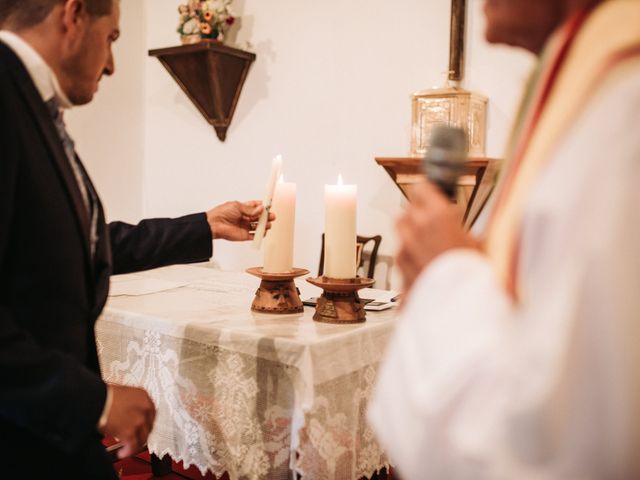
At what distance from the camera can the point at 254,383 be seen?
161 centimetres

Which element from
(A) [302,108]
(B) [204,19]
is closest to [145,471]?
(A) [302,108]

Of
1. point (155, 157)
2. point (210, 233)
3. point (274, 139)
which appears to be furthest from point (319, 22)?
point (210, 233)

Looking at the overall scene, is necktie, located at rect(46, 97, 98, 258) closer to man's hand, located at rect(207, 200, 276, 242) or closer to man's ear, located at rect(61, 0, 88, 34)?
man's ear, located at rect(61, 0, 88, 34)

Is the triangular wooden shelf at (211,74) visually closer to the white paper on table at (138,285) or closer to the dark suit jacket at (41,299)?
the white paper on table at (138,285)

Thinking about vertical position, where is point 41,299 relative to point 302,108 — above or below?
below

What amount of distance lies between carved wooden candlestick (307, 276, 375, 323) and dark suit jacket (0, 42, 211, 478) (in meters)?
0.67

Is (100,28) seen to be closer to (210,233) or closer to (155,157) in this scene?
(210,233)


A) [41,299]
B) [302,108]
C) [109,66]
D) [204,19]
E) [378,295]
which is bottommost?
[378,295]

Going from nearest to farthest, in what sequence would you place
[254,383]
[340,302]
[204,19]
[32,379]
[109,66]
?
[32,379]
[109,66]
[254,383]
[340,302]
[204,19]

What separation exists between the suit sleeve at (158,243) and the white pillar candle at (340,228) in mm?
370

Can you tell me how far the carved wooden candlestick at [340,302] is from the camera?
1709 mm

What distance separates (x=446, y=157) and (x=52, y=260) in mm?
752

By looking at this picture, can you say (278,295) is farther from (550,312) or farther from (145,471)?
(145,471)

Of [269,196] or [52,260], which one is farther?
[269,196]
